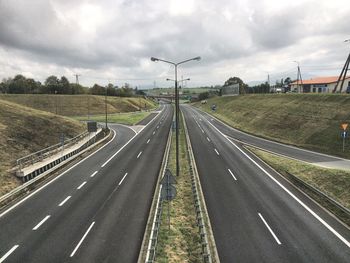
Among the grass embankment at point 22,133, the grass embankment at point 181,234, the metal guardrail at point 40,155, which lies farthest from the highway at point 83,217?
the grass embankment at point 22,133

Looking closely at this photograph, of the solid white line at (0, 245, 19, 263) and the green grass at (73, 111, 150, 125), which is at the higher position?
the green grass at (73, 111, 150, 125)

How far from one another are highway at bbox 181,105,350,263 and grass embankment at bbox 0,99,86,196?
53.3ft

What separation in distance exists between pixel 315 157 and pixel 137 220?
25845mm

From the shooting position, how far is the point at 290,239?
16.2 meters

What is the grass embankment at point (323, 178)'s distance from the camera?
21922 millimetres

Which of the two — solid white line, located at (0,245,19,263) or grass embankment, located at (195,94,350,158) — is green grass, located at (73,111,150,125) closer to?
grass embankment, located at (195,94,350,158)

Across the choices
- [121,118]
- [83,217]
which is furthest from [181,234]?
[121,118]

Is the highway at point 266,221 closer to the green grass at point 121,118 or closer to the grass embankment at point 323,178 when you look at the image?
the grass embankment at point 323,178

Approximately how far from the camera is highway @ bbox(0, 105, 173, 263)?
15.0 meters

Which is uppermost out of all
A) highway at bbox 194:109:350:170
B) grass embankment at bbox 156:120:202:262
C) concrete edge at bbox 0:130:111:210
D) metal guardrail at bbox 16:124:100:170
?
metal guardrail at bbox 16:124:100:170

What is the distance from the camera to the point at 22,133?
40.3 metres

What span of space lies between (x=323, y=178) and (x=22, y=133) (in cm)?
3516

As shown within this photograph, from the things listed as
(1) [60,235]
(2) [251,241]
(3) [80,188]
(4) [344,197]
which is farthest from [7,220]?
(4) [344,197]

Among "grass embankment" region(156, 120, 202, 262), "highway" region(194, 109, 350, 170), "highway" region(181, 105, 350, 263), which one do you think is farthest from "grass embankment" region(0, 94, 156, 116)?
"grass embankment" region(156, 120, 202, 262)
